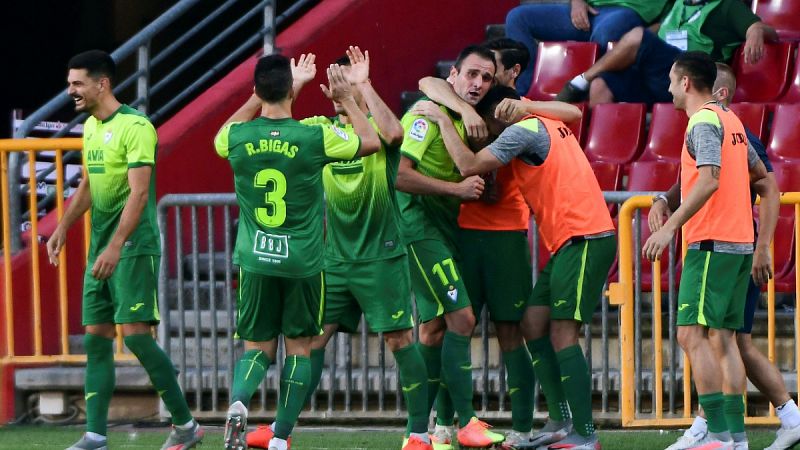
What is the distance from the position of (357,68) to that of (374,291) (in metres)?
1.13

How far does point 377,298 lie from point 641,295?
2.15 m

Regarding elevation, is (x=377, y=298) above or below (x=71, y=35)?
below

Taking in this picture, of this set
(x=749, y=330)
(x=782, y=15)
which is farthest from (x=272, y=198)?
(x=782, y=15)

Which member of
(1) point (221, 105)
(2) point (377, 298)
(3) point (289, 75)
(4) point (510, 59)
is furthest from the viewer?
(1) point (221, 105)

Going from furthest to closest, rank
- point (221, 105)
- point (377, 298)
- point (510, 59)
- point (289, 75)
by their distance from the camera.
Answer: point (221, 105) < point (510, 59) < point (377, 298) < point (289, 75)

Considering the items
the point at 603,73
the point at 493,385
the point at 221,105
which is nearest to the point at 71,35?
the point at 221,105

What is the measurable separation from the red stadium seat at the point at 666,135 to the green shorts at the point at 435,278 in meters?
3.16

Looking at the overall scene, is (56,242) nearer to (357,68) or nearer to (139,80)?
(357,68)

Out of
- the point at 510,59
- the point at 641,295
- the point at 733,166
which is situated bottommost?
the point at 641,295

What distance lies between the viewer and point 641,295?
33.1 feet

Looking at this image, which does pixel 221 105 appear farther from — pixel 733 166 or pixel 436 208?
pixel 733 166

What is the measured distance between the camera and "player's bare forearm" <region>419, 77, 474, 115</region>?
28.8 ft

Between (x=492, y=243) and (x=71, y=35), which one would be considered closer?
(x=492, y=243)

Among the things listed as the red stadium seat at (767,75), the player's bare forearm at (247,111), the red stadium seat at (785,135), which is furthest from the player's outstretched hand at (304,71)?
the red stadium seat at (767,75)
